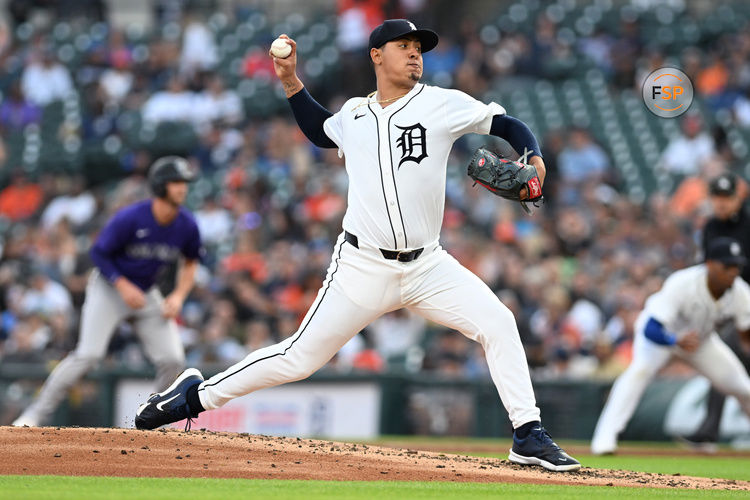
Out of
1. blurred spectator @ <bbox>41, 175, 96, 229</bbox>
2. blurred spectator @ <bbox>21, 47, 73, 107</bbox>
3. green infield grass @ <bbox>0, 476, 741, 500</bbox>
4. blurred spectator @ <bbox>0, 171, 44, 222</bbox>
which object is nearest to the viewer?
green infield grass @ <bbox>0, 476, 741, 500</bbox>

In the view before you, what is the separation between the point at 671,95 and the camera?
47.7ft

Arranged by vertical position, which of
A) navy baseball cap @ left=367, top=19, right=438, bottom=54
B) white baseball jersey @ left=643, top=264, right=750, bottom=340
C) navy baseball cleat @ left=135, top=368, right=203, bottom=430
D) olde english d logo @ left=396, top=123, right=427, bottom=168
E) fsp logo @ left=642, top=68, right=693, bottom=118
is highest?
fsp logo @ left=642, top=68, right=693, bottom=118

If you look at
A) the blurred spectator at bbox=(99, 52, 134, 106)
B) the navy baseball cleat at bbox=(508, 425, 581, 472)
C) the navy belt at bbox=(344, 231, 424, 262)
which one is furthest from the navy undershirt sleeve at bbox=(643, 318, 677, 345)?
the blurred spectator at bbox=(99, 52, 134, 106)

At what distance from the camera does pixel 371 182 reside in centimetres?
616

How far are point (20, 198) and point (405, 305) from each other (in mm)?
13508

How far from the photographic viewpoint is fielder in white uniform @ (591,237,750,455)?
9055 mm

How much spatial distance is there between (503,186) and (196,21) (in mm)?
16362

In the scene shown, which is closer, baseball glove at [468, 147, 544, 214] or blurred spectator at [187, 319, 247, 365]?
baseball glove at [468, 147, 544, 214]

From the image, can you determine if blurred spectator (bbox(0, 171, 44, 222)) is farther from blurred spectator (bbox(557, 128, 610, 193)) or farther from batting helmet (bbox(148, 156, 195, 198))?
batting helmet (bbox(148, 156, 195, 198))

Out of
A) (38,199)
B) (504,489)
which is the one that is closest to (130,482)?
(504,489)

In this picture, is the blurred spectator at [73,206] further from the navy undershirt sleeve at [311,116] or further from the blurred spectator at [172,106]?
the navy undershirt sleeve at [311,116]

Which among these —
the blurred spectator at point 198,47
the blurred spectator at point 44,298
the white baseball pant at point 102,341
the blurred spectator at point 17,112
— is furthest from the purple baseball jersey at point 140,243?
the blurred spectator at point 17,112

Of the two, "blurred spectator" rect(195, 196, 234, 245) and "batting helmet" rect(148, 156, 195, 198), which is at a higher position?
"blurred spectator" rect(195, 196, 234, 245)

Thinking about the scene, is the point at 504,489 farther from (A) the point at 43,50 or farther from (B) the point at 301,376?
(A) the point at 43,50
